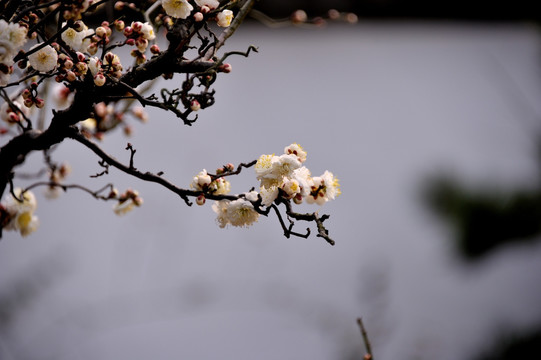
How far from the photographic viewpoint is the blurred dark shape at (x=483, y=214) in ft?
5.96

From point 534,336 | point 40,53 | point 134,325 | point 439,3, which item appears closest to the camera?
point 40,53

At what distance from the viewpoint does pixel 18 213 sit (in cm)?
83

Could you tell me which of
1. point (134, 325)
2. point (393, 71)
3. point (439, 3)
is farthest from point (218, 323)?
point (439, 3)

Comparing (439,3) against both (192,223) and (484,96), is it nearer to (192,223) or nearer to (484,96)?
(484,96)

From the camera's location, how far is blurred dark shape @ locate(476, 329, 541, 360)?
1759 millimetres

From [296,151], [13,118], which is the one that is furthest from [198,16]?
[13,118]

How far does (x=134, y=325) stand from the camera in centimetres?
194

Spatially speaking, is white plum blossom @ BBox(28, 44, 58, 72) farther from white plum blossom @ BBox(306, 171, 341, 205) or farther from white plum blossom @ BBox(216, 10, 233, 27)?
white plum blossom @ BBox(306, 171, 341, 205)

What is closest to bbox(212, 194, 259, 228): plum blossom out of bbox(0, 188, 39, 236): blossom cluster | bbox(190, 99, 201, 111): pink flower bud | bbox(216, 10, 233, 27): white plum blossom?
bbox(190, 99, 201, 111): pink flower bud

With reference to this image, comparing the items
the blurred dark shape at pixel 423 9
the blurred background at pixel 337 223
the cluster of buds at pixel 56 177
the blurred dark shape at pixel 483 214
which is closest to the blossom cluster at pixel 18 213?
the cluster of buds at pixel 56 177

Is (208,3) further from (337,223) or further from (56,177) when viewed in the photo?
(337,223)

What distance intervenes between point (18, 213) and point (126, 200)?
0.60 feet

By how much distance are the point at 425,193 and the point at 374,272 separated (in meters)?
0.45

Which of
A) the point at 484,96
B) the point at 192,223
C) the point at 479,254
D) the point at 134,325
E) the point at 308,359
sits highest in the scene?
the point at 484,96
